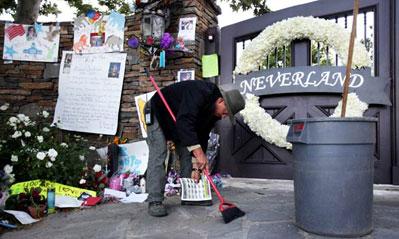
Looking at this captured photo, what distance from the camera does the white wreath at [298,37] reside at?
4.15 metres

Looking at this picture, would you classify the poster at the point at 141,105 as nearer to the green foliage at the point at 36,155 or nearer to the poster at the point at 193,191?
the green foliage at the point at 36,155

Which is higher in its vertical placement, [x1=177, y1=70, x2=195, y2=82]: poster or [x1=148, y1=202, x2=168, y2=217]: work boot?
[x1=177, y1=70, x2=195, y2=82]: poster

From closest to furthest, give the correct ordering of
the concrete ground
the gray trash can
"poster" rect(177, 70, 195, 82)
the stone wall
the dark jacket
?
the gray trash can < the concrete ground < the dark jacket < "poster" rect(177, 70, 195, 82) < the stone wall

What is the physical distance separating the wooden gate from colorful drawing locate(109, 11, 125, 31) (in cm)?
155

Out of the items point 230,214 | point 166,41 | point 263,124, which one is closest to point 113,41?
point 166,41

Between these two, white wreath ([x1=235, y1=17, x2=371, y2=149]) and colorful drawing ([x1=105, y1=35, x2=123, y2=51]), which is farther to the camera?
colorful drawing ([x1=105, y1=35, x2=123, y2=51])

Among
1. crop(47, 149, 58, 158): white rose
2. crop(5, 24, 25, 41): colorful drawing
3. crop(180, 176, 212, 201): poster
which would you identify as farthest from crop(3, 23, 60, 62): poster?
crop(180, 176, 212, 201): poster

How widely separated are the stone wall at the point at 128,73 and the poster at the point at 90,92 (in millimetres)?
128

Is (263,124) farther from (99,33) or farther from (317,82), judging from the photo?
(99,33)

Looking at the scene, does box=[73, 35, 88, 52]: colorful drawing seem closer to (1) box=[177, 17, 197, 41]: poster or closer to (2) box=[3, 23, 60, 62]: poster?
(2) box=[3, 23, 60, 62]: poster

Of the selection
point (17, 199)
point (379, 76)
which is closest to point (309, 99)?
point (379, 76)

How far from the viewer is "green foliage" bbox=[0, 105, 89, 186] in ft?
12.3

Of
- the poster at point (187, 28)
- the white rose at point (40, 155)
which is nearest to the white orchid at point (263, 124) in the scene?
the poster at point (187, 28)

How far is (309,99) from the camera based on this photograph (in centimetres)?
436
